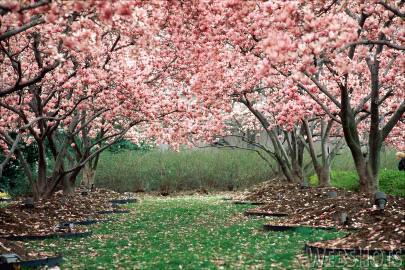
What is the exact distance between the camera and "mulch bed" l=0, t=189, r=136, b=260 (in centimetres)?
943

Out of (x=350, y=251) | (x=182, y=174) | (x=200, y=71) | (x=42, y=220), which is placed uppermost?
(x=200, y=71)

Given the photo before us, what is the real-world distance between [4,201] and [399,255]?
20.6m

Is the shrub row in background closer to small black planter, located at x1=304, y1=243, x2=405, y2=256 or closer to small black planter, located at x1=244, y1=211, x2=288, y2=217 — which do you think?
small black planter, located at x1=244, y1=211, x2=288, y2=217

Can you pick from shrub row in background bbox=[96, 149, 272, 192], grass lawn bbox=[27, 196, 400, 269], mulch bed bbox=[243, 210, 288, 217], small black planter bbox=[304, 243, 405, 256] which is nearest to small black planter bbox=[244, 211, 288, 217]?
mulch bed bbox=[243, 210, 288, 217]

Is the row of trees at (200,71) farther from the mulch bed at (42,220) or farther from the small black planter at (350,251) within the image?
the small black planter at (350,251)

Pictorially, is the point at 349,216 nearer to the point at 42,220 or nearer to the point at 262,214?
the point at 262,214

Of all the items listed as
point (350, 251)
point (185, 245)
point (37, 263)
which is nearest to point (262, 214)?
point (185, 245)

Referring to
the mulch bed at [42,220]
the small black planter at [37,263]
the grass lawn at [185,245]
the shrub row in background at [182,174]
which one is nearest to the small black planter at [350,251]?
the grass lawn at [185,245]

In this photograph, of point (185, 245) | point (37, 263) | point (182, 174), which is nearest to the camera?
point (37, 263)

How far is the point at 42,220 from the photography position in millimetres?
14000

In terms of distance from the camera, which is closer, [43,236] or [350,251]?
[350,251]

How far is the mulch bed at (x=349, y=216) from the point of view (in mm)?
9023

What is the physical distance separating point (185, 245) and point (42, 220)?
14.8ft

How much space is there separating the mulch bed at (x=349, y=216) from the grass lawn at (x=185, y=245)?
2.22 ft
